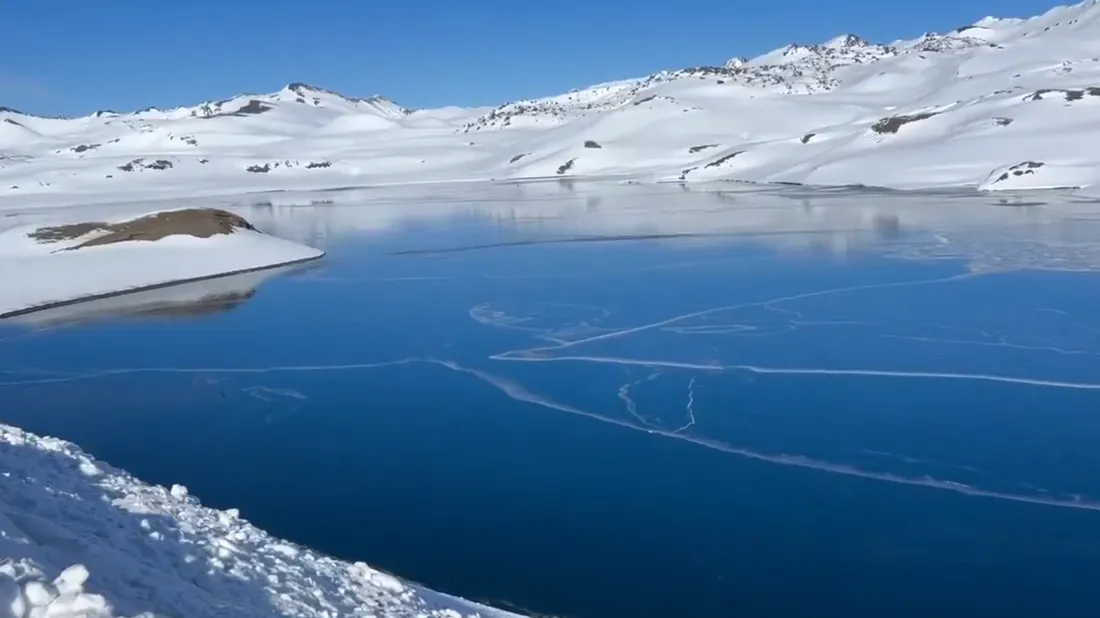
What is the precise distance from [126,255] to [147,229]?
138cm

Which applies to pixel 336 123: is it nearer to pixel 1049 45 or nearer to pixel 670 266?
pixel 1049 45

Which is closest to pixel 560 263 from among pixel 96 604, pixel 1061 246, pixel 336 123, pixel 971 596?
pixel 1061 246

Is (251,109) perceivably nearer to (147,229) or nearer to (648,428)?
(147,229)

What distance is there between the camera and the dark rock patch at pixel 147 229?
1981 centimetres

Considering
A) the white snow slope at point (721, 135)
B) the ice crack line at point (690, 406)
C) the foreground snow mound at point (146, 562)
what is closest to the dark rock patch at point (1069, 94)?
the white snow slope at point (721, 135)

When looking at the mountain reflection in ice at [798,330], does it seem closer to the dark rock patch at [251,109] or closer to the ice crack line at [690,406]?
the ice crack line at [690,406]

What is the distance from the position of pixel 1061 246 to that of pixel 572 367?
11984 mm

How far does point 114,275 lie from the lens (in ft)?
58.7

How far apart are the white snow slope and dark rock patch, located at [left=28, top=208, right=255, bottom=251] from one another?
87.4 ft

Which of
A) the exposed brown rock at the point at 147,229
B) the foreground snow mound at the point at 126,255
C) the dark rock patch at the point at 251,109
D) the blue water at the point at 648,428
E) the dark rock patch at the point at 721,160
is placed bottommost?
the blue water at the point at 648,428

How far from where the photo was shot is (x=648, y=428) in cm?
899

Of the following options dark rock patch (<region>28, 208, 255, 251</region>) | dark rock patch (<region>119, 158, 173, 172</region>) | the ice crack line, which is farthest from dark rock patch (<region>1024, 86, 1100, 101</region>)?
dark rock patch (<region>119, 158, 173, 172</region>)

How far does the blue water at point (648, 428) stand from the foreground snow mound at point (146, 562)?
69 cm

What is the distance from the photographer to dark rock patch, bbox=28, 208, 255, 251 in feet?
65.0
